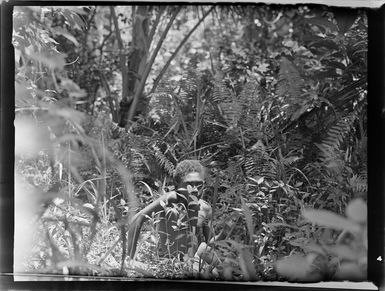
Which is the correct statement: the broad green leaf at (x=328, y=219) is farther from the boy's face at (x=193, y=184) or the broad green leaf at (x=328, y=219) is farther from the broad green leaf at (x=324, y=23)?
the broad green leaf at (x=324, y=23)

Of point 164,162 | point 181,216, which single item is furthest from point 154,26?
point 181,216

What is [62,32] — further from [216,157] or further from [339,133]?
[339,133]

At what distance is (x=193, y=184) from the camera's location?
202 cm

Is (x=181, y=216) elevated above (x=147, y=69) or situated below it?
below

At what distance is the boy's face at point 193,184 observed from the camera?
79.7 inches

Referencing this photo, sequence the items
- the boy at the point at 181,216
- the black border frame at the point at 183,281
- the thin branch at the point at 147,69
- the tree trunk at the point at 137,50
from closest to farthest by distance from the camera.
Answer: the black border frame at the point at 183,281 → the boy at the point at 181,216 → the thin branch at the point at 147,69 → the tree trunk at the point at 137,50

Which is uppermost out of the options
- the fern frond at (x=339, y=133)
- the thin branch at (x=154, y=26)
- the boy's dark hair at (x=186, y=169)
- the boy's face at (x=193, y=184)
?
the thin branch at (x=154, y=26)

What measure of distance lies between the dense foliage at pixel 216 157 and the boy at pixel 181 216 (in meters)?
0.03

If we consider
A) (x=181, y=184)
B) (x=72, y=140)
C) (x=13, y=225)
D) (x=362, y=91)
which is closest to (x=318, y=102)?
(x=362, y=91)

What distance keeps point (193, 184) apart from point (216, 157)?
0.45ft

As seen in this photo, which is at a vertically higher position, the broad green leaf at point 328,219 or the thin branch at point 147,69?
the thin branch at point 147,69

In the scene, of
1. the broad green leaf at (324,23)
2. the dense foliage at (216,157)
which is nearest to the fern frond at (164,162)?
the dense foliage at (216,157)

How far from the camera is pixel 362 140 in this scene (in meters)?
1.97

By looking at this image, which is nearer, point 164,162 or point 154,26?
point 164,162
